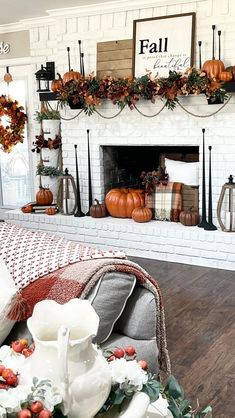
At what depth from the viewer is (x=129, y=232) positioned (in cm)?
521

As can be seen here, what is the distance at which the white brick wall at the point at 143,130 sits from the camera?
475 cm

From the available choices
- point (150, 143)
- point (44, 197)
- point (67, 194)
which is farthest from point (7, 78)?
point (150, 143)

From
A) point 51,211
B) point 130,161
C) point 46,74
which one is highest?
point 46,74

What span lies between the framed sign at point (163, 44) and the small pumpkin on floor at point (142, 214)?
132cm

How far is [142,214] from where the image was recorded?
5207 mm

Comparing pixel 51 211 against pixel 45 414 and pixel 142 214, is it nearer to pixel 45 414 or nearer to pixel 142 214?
pixel 142 214

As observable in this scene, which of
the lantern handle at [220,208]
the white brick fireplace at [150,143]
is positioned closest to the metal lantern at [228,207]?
the lantern handle at [220,208]

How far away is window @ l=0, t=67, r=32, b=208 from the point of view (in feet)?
21.5

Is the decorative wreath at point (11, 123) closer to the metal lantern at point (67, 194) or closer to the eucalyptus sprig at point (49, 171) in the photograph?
the eucalyptus sprig at point (49, 171)

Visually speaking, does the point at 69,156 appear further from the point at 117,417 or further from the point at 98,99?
the point at 117,417

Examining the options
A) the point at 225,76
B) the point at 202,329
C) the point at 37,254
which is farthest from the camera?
the point at 225,76

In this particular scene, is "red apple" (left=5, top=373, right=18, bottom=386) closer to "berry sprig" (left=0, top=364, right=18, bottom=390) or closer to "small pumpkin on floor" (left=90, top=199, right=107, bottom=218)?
"berry sprig" (left=0, top=364, right=18, bottom=390)

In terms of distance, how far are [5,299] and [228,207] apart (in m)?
3.46

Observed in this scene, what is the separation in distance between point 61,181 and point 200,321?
2.77 metres
